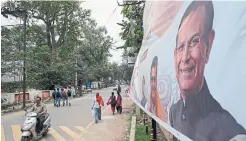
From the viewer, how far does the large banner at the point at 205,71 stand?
5.98ft

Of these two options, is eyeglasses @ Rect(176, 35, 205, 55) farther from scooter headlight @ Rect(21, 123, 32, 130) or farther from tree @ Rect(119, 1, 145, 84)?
tree @ Rect(119, 1, 145, 84)

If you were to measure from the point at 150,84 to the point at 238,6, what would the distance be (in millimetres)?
2802

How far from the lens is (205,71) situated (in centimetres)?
228

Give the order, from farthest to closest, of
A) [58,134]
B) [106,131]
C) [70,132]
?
[70,132]
[106,131]
[58,134]

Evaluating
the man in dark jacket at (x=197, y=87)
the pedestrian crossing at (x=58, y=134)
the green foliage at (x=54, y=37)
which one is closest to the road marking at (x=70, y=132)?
the pedestrian crossing at (x=58, y=134)

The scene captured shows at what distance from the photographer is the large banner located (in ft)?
5.98

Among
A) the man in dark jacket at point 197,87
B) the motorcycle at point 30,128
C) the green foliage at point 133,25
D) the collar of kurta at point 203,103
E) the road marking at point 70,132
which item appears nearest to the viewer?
the man in dark jacket at point 197,87

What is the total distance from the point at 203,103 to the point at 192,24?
27.8 inches

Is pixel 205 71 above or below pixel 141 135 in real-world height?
above

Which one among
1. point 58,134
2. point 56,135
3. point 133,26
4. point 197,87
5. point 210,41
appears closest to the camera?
point 210,41

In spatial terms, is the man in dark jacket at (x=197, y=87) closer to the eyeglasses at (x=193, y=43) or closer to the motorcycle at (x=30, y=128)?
the eyeglasses at (x=193, y=43)

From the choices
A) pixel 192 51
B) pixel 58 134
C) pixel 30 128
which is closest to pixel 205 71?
pixel 192 51

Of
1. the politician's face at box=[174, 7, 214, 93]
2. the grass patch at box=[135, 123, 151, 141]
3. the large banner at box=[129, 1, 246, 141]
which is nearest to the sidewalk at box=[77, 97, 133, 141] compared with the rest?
the grass patch at box=[135, 123, 151, 141]

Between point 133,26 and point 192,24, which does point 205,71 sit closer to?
point 192,24
